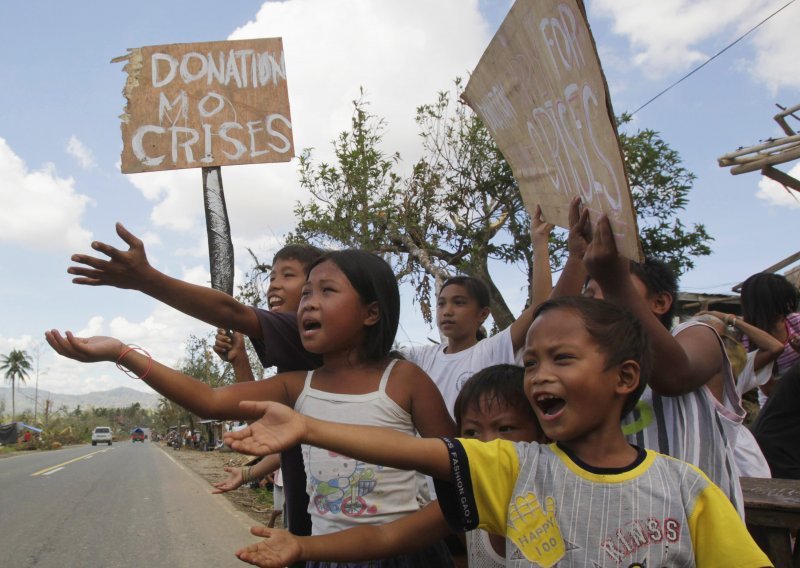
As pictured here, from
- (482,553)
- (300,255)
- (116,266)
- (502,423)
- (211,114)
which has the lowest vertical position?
(482,553)

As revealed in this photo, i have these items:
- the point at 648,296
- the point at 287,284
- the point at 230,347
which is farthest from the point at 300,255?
the point at 648,296

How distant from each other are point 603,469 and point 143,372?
1119 millimetres

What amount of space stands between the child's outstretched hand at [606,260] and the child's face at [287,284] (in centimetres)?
128

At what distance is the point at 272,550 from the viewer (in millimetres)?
1369

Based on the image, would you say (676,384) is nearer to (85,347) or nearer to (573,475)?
(573,475)

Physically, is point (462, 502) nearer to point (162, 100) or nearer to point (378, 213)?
point (162, 100)

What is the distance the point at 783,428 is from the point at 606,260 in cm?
172

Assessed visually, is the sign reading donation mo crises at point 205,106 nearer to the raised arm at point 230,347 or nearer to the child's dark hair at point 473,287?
the raised arm at point 230,347

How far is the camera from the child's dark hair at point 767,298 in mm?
3117

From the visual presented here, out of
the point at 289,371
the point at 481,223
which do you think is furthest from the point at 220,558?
the point at 481,223

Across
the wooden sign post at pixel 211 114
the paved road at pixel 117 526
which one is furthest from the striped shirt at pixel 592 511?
the paved road at pixel 117 526

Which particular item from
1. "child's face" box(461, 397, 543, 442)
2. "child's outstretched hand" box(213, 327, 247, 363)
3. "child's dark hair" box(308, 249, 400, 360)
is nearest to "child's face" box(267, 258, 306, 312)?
"child's outstretched hand" box(213, 327, 247, 363)

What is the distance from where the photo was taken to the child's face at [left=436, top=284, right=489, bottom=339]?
3.05 m

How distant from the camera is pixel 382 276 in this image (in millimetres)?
1948
